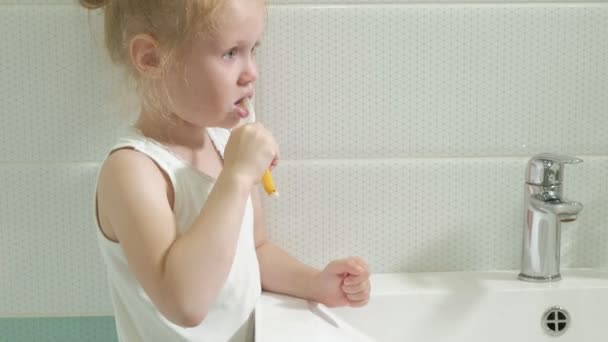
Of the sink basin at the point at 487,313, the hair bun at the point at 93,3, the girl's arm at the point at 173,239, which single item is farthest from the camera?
the sink basin at the point at 487,313

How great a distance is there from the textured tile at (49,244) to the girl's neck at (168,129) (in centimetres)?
17

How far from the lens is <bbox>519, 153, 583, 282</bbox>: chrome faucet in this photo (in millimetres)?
1051

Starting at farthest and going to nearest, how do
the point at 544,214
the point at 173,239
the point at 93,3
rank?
1. the point at 544,214
2. the point at 93,3
3. the point at 173,239

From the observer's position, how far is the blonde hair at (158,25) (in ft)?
2.89

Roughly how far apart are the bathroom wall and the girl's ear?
149 millimetres

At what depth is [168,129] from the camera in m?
0.97

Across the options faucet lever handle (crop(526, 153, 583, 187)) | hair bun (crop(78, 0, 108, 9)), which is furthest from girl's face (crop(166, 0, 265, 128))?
faucet lever handle (crop(526, 153, 583, 187))

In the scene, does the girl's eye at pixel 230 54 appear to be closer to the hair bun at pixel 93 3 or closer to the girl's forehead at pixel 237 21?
the girl's forehead at pixel 237 21

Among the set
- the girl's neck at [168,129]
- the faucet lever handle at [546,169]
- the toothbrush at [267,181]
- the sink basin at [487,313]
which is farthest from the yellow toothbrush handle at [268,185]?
the faucet lever handle at [546,169]

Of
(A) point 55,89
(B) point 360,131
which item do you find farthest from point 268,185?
(A) point 55,89

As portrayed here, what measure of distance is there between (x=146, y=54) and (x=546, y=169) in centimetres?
51

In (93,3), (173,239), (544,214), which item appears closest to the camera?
(173,239)

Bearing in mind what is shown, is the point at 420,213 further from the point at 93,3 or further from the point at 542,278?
the point at 93,3

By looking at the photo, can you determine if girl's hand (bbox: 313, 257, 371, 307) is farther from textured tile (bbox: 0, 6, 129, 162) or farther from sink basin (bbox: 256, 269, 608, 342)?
textured tile (bbox: 0, 6, 129, 162)
